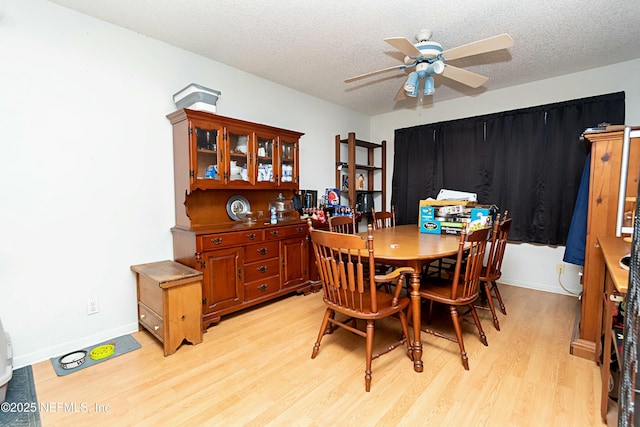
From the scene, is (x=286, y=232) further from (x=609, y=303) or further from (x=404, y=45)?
(x=609, y=303)

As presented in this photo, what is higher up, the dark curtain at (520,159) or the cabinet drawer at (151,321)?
the dark curtain at (520,159)

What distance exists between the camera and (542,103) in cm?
335

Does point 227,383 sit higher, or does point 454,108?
point 454,108

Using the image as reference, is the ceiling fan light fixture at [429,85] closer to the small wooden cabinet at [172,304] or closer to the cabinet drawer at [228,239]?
the cabinet drawer at [228,239]

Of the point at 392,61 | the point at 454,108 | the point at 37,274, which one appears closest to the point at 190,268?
the point at 37,274

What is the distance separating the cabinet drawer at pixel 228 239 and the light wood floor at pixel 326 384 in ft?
2.35

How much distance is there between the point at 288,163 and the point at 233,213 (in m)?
0.80

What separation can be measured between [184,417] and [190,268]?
1.12 meters

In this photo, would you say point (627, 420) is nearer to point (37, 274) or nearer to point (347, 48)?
point (347, 48)

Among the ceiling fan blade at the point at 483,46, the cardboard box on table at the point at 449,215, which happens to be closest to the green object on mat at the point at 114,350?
the cardboard box on table at the point at 449,215

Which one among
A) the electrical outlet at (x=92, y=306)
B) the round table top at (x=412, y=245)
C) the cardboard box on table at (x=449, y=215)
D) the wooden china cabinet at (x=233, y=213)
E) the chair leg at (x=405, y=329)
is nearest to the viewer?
the round table top at (x=412, y=245)

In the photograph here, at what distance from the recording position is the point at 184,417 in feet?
4.99

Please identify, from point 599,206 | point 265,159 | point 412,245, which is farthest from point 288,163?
point 599,206

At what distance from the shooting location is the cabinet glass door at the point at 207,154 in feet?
8.09
